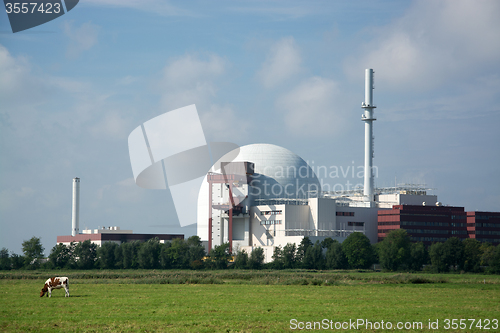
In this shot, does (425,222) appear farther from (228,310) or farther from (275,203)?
(228,310)

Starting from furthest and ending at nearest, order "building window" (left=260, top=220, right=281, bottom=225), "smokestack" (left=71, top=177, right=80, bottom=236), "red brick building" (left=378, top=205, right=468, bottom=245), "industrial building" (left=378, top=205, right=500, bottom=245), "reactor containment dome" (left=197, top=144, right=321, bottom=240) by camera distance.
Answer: "smokestack" (left=71, top=177, right=80, bottom=236), "reactor containment dome" (left=197, top=144, right=321, bottom=240), "industrial building" (left=378, top=205, right=500, bottom=245), "red brick building" (left=378, top=205, right=468, bottom=245), "building window" (left=260, top=220, right=281, bottom=225)

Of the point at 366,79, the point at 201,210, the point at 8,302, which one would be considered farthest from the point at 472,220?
the point at 8,302

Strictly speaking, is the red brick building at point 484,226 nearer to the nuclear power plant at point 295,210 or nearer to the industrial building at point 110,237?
the nuclear power plant at point 295,210

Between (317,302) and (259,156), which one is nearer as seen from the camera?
(317,302)

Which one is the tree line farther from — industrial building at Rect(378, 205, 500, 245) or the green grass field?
the green grass field

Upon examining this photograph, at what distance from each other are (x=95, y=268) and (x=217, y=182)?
84.9ft

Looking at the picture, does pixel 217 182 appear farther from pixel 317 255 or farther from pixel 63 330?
pixel 63 330

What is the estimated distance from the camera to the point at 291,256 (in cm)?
9656

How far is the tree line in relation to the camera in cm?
8481

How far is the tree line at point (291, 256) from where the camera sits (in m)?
84.8

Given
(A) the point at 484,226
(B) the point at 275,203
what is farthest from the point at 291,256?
(A) the point at 484,226

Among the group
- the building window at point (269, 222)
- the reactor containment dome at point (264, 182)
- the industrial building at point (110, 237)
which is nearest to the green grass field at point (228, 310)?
the building window at point (269, 222)

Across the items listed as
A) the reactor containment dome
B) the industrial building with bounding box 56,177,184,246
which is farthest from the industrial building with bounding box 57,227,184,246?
the reactor containment dome

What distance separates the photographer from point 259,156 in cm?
11619
